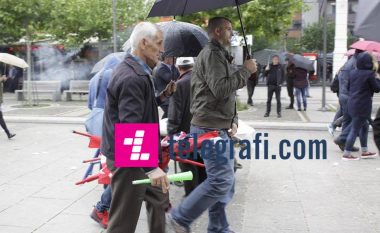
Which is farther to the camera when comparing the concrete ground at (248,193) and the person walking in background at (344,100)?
the person walking in background at (344,100)

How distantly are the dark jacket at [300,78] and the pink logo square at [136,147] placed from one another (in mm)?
12303

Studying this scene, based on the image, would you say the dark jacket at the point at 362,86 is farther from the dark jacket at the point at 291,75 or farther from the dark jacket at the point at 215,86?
the dark jacket at the point at 291,75

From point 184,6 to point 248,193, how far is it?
234cm

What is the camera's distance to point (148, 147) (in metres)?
3.32

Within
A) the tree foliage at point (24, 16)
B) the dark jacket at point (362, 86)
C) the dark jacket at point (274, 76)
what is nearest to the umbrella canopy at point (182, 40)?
the dark jacket at point (362, 86)

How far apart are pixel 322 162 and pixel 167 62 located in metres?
2.85

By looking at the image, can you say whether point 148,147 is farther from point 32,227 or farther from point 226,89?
point 32,227

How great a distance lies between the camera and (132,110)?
3.14m

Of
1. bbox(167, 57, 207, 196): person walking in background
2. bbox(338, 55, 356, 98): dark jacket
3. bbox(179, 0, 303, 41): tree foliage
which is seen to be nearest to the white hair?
bbox(167, 57, 207, 196): person walking in background

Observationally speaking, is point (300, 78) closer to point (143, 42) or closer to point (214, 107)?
point (214, 107)

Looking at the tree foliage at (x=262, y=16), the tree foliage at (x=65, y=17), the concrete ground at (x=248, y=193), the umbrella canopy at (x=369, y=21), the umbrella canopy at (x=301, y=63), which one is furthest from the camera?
the tree foliage at (x=65, y=17)

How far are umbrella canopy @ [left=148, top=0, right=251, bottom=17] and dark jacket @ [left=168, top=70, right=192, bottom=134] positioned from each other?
0.73 meters

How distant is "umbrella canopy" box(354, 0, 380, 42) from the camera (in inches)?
91.9

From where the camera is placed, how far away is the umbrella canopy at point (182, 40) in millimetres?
5758
